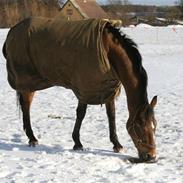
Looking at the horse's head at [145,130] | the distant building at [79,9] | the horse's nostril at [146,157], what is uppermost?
the horse's head at [145,130]

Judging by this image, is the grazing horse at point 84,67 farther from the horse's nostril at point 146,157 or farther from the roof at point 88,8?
the roof at point 88,8

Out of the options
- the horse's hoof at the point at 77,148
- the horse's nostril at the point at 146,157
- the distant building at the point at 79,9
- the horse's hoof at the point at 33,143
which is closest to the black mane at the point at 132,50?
the horse's nostril at the point at 146,157

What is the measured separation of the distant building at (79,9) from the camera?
184ft

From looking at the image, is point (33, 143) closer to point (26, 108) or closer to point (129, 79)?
point (26, 108)

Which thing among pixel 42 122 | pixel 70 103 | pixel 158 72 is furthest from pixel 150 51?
pixel 42 122

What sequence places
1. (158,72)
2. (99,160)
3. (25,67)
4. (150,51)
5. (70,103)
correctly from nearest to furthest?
(99,160)
(25,67)
(70,103)
(158,72)
(150,51)

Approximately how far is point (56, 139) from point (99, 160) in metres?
1.23

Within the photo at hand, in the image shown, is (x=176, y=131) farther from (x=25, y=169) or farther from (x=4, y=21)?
(x=4, y=21)

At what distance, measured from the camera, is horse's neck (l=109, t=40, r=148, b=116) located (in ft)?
16.0

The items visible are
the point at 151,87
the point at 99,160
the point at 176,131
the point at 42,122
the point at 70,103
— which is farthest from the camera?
the point at 151,87

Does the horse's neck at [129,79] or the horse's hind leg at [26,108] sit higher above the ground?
the horse's neck at [129,79]

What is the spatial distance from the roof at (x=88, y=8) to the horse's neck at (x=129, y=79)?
4896cm

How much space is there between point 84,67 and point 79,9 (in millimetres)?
52658

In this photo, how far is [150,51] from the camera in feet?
68.4
